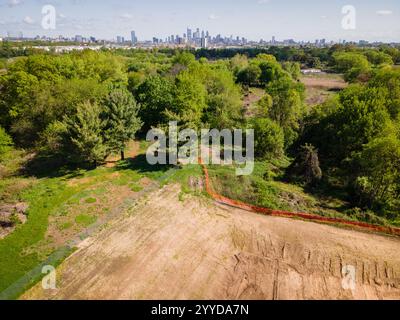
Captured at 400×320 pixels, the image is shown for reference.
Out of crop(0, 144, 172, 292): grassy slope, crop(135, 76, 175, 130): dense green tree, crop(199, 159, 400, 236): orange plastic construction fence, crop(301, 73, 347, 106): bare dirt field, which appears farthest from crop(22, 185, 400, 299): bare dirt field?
crop(301, 73, 347, 106): bare dirt field

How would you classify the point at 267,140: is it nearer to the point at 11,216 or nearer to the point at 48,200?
the point at 48,200

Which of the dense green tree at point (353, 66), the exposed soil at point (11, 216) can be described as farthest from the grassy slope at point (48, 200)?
the dense green tree at point (353, 66)

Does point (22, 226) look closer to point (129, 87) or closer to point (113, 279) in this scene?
point (113, 279)

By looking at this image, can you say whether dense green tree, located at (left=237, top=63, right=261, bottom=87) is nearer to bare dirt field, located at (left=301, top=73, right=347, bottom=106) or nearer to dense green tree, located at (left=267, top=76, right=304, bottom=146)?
bare dirt field, located at (left=301, top=73, right=347, bottom=106)

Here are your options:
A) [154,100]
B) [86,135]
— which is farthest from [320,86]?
[86,135]

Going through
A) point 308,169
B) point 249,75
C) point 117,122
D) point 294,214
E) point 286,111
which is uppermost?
point 249,75

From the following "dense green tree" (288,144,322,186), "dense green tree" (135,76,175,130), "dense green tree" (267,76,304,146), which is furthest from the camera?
"dense green tree" (135,76,175,130)

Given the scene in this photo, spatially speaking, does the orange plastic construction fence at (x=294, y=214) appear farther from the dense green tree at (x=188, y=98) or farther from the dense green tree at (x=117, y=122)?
the dense green tree at (x=188, y=98)

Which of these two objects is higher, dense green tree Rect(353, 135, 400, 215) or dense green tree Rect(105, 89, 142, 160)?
dense green tree Rect(105, 89, 142, 160)
